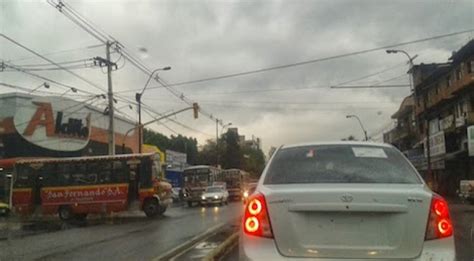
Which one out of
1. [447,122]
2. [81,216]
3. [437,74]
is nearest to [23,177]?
[81,216]

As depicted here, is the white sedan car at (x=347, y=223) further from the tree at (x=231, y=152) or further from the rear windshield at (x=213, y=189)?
the tree at (x=231, y=152)

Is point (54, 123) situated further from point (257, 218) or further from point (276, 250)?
point (276, 250)

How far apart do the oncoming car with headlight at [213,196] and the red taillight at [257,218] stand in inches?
1468

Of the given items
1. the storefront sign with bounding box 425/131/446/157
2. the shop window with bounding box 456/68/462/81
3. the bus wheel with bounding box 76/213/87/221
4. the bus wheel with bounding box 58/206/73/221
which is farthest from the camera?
the storefront sign with bounding box 425/131/446/157

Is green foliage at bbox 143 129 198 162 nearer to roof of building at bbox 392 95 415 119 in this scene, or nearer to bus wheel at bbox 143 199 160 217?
roof of building at bbox 392 95 415 119

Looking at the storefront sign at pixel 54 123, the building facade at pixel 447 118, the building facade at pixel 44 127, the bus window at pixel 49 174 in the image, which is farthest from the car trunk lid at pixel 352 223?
the storefront sign at pixel 54 123

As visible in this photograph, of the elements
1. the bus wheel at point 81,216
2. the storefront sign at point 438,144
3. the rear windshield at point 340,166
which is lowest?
the bus wheel at point 81,216

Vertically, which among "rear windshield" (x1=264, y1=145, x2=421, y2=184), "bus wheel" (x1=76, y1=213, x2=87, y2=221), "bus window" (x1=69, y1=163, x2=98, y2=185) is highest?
"bus window" (x1=69, y1=163, x2=98, y2=185)

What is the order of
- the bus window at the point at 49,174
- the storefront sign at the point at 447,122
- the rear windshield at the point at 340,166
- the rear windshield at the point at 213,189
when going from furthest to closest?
the storefront sign at the point at 447,122
the rear windshield at the point at 213,189
the bus window at the point at 49,174
the rear windshield at the point at 340,166

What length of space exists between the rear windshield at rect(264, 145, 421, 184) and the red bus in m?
22.8

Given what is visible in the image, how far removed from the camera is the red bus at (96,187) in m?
28.0

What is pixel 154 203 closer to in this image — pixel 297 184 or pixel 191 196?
pixel 191 196

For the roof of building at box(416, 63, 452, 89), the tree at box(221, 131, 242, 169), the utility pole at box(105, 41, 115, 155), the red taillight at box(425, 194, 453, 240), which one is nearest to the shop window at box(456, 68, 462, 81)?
the roof of building at box(416, 63, 452, 89)

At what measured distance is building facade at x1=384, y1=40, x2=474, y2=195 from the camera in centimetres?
4275
